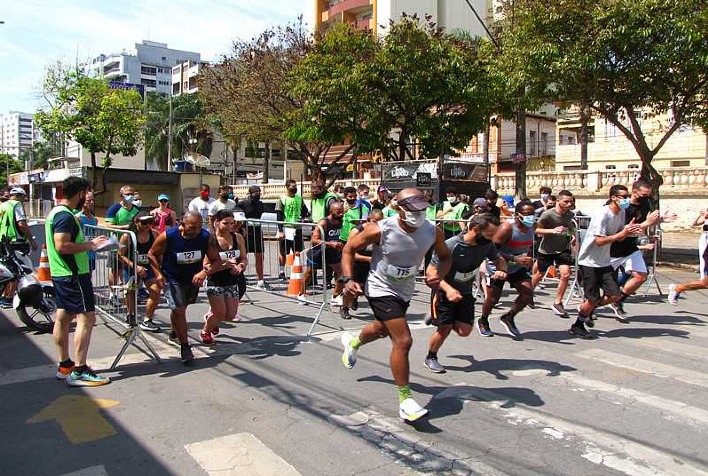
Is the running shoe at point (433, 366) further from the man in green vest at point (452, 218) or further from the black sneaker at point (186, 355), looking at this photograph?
the man in green vest at point (452, 218)

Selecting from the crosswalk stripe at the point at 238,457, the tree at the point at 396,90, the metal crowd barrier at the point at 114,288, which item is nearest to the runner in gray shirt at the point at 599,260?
the crosswalk stripe at the point at 238,457

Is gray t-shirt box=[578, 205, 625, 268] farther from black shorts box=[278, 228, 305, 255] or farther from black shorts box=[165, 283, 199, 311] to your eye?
black shorts box=[278, 228, 305, 255]

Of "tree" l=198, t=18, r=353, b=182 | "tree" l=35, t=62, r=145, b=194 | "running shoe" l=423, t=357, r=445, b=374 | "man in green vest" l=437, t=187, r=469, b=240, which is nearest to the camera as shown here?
"running shoe" l=423, t=357, r=445, b=374

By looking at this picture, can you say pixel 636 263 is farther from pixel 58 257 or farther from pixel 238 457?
pixel 58 257

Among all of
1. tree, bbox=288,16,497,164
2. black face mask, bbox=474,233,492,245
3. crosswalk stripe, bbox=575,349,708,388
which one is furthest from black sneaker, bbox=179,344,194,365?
tree, bbox=288,16,497,164

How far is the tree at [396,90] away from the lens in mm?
20156

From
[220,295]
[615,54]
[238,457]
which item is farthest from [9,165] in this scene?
[238,457]

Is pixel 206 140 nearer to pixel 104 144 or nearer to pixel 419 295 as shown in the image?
pixel 104 144

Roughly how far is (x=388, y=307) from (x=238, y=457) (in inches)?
61.0

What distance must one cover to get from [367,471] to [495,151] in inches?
1696

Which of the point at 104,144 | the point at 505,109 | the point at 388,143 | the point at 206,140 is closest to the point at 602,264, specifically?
the point at 505,109

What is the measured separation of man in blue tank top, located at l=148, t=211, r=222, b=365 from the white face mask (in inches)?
95.3

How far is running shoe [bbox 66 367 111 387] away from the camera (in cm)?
548

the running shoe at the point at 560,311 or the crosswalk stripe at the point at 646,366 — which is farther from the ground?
the running shoe at the point at 560,311
